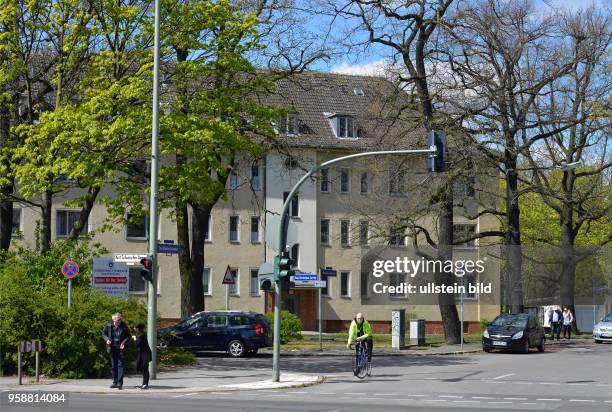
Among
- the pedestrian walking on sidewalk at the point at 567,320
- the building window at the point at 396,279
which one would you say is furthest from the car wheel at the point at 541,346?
the building window at the point at 396,279

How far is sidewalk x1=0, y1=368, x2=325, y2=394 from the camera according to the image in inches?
886

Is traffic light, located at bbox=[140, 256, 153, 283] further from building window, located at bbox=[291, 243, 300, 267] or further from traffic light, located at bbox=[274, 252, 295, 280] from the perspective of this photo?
building window, located at bbox=[291, 243, 300, 267]

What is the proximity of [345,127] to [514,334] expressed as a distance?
2683 centimetres

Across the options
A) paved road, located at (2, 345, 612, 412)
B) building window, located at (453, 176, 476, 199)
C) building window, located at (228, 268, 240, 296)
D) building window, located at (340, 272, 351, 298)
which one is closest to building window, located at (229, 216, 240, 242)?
building window, located at (228, 268, 240, 296)

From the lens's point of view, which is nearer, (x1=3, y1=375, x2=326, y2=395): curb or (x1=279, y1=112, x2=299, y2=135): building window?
(x1=3, y1=375, x2=326, y2=395): curb

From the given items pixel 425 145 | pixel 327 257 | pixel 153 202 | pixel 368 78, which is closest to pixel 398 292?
pixel 327 257

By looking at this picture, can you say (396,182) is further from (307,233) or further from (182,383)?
(307,233)

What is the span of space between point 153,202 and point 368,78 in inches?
878

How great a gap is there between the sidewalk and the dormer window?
3666cm

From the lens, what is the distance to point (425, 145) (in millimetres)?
38406

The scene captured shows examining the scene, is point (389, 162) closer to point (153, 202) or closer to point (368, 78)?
point (368, 78)

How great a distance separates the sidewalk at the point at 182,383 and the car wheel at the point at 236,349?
721 centimetres

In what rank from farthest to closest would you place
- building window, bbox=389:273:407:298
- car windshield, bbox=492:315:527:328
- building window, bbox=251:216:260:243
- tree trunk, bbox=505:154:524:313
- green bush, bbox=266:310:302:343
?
building window, bbox=389:273:407:298 → building window, bbox=251:216:260:243 → green bush, bbox=266:310:302:343 → tree trunk, bbox=505:154:524:313 → car windshield, bbox=492:315:527:328

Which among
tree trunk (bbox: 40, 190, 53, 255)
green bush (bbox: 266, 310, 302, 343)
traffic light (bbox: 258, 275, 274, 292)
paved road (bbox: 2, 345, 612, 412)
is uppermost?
tree trunk (bbox: 40, 190, 53, 255)
